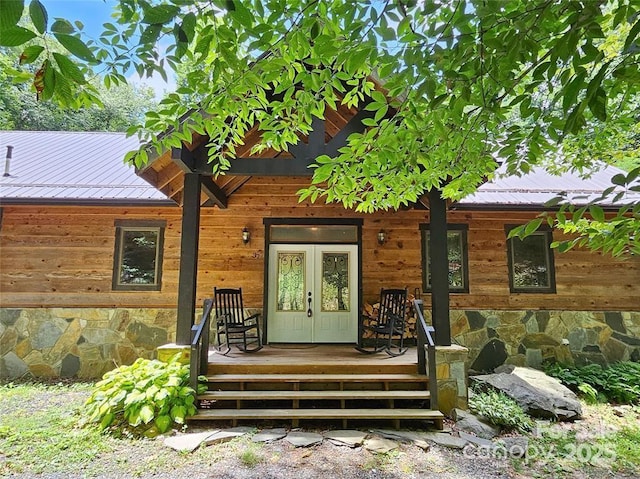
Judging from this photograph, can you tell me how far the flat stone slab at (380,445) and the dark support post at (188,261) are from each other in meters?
2.25

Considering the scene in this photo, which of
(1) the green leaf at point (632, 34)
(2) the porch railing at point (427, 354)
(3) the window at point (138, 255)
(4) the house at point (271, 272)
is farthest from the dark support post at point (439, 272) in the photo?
(3) the window at point (138, 255)

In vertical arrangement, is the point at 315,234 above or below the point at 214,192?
below

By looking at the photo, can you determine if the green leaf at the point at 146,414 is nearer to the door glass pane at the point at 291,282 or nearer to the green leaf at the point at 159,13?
the door glass pane at the point at 291,282

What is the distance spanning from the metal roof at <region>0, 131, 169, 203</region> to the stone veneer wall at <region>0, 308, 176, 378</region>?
1.93m

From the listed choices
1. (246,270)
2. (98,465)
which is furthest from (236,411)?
(246,270)

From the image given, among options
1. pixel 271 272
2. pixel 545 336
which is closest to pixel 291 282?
pixel 271 272

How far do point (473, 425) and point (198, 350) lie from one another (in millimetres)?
3102

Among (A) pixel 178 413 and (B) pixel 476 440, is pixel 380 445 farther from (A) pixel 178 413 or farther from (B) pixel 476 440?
(A) pixel 178 413

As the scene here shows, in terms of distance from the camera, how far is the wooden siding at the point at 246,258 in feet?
20.5

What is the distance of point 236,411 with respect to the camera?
3.84m

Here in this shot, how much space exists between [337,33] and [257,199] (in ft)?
17.2

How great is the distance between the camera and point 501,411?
13.7ft

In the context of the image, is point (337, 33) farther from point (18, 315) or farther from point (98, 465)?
point (18, 315)

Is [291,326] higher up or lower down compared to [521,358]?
higher up
